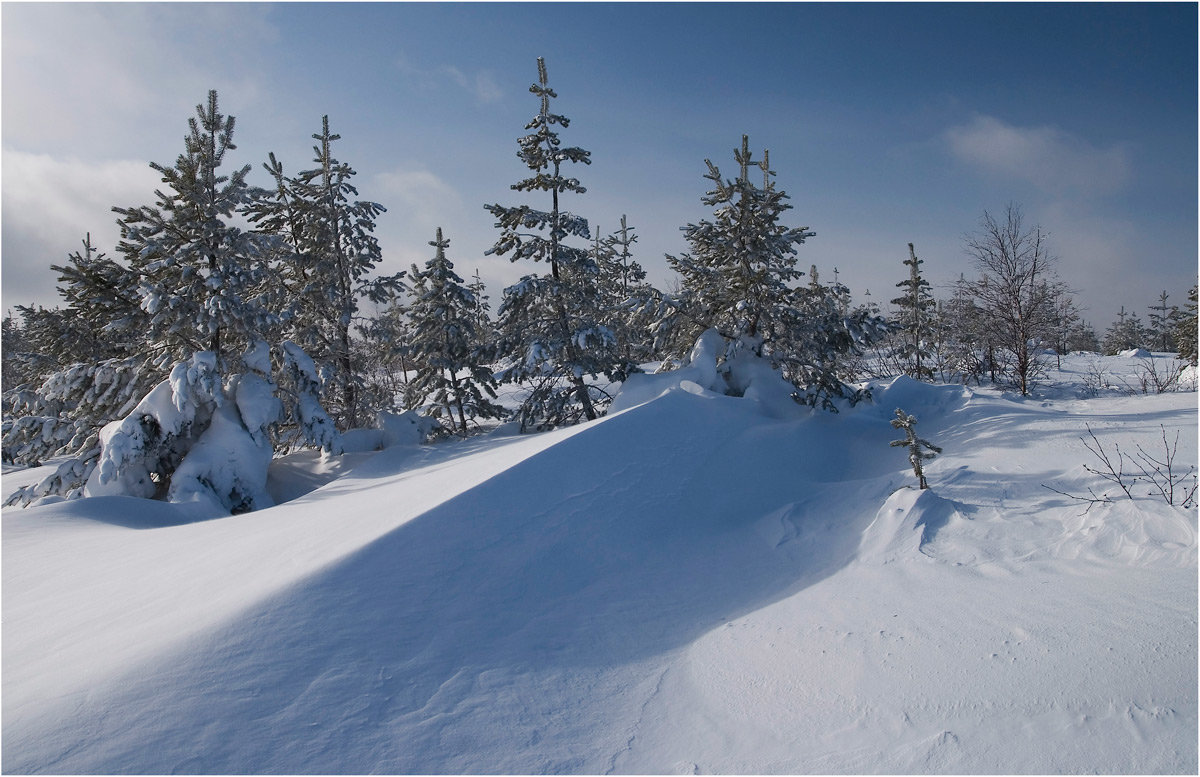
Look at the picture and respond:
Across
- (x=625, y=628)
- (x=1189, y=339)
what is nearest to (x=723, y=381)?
(x=625, y=628)

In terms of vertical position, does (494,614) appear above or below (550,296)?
below

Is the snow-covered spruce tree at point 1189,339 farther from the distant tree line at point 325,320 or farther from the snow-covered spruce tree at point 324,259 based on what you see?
the snow-covered spruce tree at point 324,259

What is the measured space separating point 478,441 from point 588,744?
11.1 metres

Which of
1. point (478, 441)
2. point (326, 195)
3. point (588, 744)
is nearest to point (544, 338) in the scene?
point (478, 441)

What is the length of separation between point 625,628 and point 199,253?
12.7m

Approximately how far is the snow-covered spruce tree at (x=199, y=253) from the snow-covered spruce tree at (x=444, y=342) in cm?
464

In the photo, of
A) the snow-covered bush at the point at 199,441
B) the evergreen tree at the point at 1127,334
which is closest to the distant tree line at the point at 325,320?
the snow-covered bush at the point at 199,441

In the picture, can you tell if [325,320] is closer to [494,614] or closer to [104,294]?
[104,294]

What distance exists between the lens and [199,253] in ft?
39.7

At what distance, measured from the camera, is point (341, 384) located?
1580 cm

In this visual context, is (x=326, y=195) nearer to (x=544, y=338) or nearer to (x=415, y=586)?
(x=544, y=338)

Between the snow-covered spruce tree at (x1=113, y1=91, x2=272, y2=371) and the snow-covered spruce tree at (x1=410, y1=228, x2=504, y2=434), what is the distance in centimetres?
464

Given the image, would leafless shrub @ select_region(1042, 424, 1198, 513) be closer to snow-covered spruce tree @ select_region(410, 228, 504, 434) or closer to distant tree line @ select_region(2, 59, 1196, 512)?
distant tree line @ select_region(2, 59, 1196, 512)

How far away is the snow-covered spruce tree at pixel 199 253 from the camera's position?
1195 centimetres
